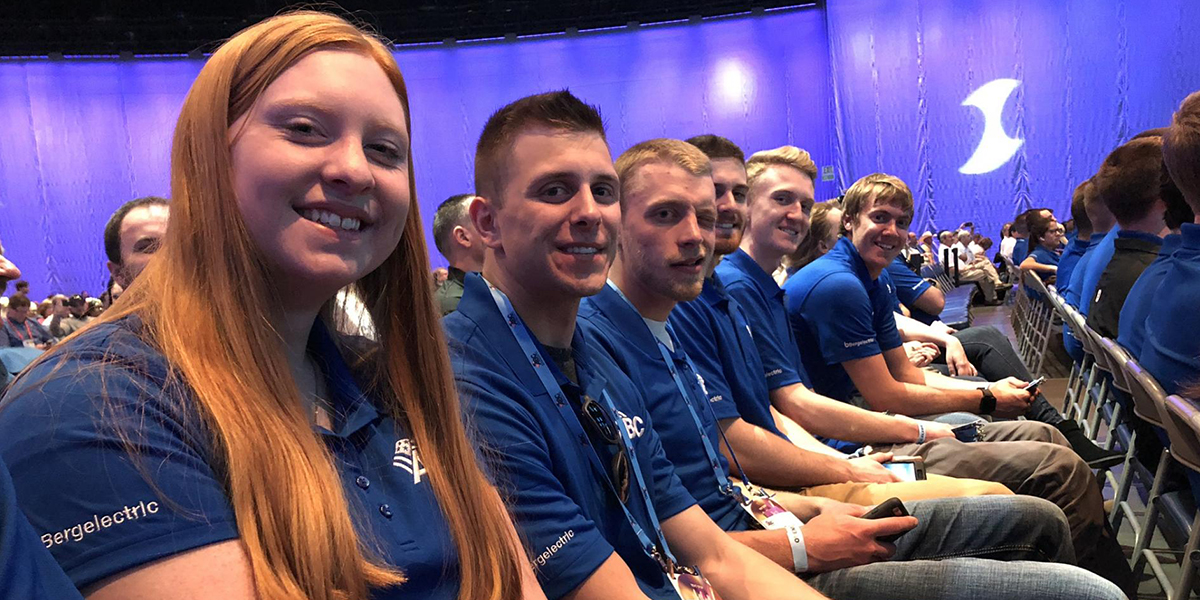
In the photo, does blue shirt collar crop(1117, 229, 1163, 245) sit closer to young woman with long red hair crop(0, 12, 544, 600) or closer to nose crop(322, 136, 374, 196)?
young woman with long red hair crop(0, 12, 544, 600)

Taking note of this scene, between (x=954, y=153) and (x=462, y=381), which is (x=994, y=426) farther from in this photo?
(x=954, y=153)

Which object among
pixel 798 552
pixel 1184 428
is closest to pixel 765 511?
pixel 798 552

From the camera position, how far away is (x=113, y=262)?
312 centimetres

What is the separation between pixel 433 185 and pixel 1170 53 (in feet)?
38.9

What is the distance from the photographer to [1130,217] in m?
4.44

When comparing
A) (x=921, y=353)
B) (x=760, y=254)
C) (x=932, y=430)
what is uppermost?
(x=760, y=254)

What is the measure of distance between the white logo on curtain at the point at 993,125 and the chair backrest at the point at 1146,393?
13110 millimetres

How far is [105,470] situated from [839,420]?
9.18ft

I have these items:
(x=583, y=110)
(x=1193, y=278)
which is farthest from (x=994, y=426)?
(x=583, y=110)

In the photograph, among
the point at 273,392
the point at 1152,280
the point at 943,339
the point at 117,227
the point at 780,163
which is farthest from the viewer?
the point at 943,339

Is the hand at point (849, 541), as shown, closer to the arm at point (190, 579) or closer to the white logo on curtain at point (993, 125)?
the arm at point (190, 579)

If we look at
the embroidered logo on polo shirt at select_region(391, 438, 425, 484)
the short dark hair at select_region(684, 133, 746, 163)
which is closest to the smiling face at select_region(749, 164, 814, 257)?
the short dark hair at select_region(684, 133, 746, 163)

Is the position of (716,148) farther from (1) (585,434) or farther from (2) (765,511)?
(1) (585,434)

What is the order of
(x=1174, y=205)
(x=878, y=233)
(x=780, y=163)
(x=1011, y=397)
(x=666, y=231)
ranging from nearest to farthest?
(x=666, y=231), (x=1174, y=205), (x=1011, y=397), (x=780, y=163), (x=878, y=233)
